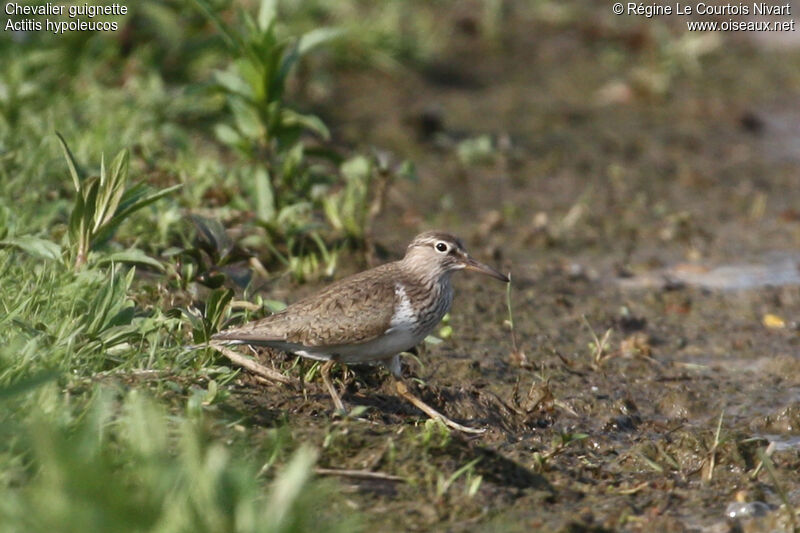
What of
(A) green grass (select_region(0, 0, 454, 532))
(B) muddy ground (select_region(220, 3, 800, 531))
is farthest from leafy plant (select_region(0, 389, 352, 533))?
(B) muddy ground (select_region(220, 3, 800, 531))

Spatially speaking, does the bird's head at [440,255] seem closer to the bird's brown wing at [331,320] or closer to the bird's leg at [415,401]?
the bird's brown wing at [331,320]

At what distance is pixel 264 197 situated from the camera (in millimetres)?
7609

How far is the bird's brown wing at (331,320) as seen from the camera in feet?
18.5

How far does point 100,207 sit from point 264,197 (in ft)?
5.36

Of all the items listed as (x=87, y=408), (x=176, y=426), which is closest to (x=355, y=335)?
(x=176, y=426)

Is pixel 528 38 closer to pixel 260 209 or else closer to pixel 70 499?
pixel 260 209

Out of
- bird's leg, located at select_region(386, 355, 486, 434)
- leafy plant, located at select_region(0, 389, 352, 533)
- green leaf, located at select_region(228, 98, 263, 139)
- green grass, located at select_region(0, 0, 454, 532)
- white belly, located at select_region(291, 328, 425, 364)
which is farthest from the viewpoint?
green leaf, located at select_region(228, 98, 263, 139)

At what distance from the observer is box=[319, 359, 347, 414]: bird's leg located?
551 cm

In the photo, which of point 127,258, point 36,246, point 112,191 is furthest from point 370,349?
point 36,246

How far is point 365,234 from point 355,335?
2.24m

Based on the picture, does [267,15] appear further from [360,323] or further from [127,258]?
[360,323]

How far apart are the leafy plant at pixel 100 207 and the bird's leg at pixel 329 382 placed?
1066 millimetres

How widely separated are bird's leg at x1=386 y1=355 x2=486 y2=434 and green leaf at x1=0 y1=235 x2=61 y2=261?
5.81 feet

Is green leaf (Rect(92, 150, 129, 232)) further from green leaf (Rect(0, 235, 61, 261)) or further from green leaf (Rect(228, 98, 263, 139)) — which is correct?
green leaf (Rect(228, 98, 263, 139))
